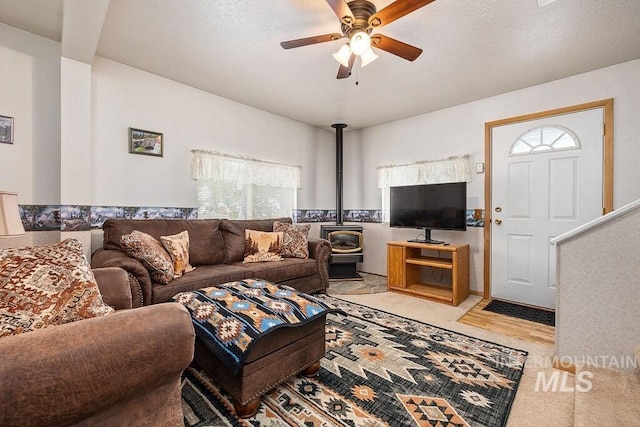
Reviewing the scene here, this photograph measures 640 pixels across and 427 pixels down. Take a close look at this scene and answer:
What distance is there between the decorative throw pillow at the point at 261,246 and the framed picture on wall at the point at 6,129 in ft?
6.99

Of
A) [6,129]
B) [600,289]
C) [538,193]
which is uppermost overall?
[6,129]

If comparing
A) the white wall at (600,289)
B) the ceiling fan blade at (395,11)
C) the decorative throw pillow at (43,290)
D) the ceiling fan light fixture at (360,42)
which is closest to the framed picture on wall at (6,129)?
the decorative throw pillow at (43,290)

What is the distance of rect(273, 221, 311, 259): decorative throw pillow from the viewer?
11.2ft

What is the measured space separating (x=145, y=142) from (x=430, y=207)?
3.41 metres

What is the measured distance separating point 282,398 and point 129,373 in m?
0.98

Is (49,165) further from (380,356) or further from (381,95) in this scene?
(381,95)

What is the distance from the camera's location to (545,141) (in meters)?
3.20

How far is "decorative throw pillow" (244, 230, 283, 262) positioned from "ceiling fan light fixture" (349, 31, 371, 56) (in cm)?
216

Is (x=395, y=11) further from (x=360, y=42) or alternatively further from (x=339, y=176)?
(x=339, y=176)

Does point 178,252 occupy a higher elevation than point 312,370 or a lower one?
higher

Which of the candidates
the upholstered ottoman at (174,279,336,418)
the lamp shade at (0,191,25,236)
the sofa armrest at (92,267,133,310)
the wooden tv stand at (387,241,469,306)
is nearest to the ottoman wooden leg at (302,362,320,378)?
the upholstered ottoman at (174,279,336,418)

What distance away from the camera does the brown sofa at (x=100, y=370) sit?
2.43 ft

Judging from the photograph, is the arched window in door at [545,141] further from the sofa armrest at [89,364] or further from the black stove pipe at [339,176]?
the sofa armrest at [89,364]

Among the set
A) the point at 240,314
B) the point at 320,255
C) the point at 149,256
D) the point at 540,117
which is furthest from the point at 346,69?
the point at 540,117
